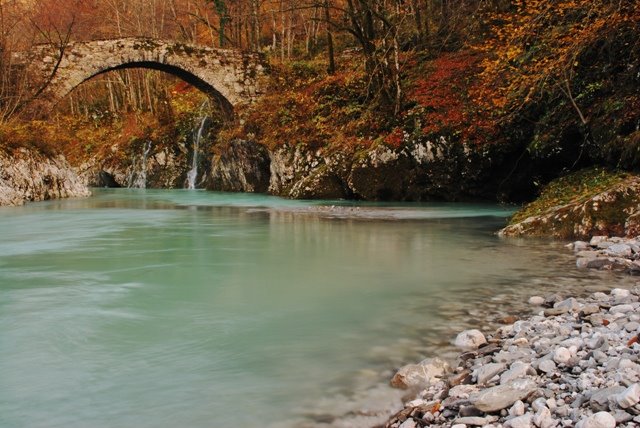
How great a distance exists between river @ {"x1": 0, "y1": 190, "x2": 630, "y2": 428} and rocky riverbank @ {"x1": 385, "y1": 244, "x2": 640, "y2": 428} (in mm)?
243

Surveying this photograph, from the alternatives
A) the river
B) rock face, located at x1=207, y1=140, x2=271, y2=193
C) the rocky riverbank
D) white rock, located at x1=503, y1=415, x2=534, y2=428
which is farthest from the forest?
white rock, located at x1=503, y1=415, x2=534, y2=428

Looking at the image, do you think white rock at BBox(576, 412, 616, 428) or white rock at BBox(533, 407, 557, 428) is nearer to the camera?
white rock at BBox(576, 412, 616, 428)

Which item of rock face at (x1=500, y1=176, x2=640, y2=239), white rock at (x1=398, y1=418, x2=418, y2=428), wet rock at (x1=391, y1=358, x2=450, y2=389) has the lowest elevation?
white rock at (x1=398, y1=418, x2=418, y2=428)

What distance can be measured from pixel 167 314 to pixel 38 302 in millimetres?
1294

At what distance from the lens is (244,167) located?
2242 centimetres

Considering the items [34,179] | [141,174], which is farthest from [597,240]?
[141,174]

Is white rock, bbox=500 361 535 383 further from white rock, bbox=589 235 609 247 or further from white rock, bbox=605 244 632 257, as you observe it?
white rock, bbox=589 235 609 247

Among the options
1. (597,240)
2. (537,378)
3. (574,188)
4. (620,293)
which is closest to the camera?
(537,378)

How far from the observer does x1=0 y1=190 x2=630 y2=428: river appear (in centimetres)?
285

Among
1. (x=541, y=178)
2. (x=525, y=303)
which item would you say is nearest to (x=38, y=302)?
(x=525, y=303)

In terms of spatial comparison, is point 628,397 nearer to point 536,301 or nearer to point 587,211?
point 536,301

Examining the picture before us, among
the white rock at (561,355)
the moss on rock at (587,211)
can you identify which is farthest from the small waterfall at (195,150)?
the white rock at (561,355)

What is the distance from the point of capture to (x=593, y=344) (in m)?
2.98

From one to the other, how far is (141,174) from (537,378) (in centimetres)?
2906
